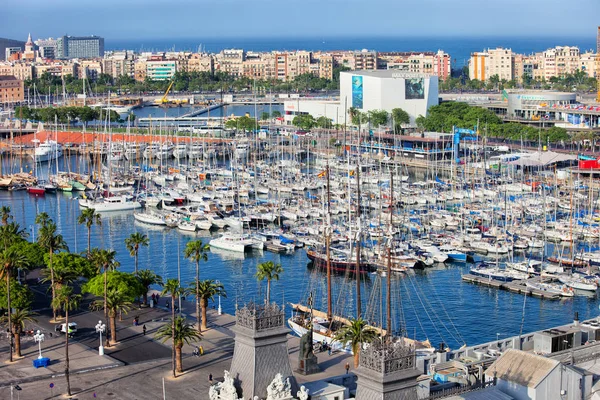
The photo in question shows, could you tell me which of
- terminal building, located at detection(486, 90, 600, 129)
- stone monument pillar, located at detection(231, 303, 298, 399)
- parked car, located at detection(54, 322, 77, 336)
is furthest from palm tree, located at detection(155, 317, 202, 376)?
terminal building, located at detection(486, 90, 600, 129)

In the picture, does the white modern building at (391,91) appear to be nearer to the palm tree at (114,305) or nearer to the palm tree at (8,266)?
the palm tree at (8,266)

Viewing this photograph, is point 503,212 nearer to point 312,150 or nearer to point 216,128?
point 312,150

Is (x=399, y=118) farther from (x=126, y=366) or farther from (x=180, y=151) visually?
(x=126, y=366)

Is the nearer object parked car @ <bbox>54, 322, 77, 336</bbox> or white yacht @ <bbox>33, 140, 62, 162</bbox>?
parked car @ <bbox>54, 322, 77, 336</bbox>

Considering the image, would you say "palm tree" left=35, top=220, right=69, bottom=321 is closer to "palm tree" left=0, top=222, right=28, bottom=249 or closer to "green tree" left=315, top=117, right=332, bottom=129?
"palm tree" left=0, top=222, right=28, bottom=249

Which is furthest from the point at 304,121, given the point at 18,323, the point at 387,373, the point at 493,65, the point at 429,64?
the point at 387,373
